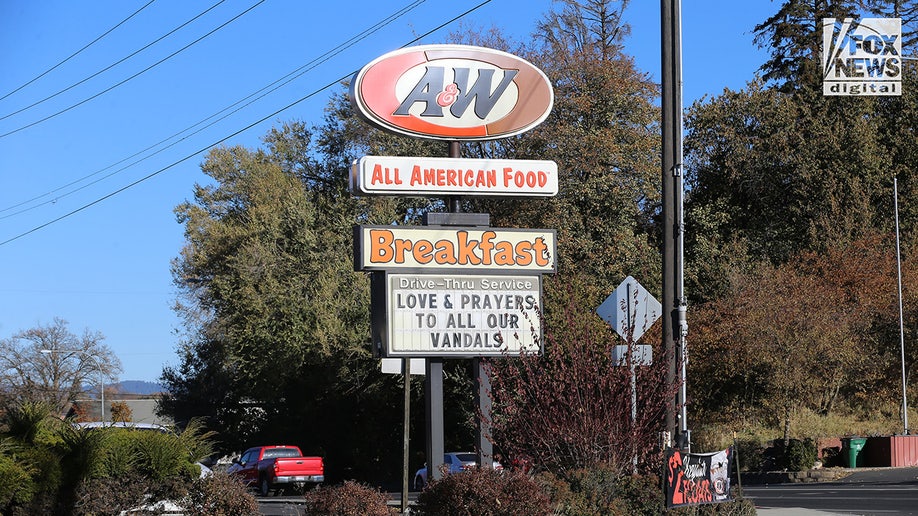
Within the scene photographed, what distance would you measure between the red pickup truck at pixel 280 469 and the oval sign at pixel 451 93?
18981 mm

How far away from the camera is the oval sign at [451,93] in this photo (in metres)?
16.0

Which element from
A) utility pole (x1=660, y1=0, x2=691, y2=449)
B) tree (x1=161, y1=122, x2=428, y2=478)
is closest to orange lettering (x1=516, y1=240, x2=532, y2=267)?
utility pole (x1=660, y1=0, x2=691, y2=449)

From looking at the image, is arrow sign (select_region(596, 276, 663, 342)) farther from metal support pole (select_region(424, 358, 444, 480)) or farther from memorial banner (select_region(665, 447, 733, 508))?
memorial banner (select_region(665, 447, 733, 508))

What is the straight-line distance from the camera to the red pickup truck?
32.9m

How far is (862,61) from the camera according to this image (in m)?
44.2

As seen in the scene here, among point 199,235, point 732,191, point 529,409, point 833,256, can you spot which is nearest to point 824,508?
point 529,409

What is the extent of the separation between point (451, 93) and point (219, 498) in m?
6.71

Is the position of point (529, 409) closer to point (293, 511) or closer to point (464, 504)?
point (464, 504)

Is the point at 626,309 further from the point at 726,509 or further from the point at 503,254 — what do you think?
the point at 726,509

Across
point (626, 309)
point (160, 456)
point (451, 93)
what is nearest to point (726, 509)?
point (626, 309)

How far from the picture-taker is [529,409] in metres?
14.0

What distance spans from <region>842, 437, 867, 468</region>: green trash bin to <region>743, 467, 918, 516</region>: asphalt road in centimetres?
91

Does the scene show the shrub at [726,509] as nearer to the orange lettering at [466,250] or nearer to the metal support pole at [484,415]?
the metal support pole at [484,415]

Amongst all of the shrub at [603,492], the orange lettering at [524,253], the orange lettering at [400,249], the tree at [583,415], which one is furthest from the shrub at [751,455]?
the shrub at [603,492]
